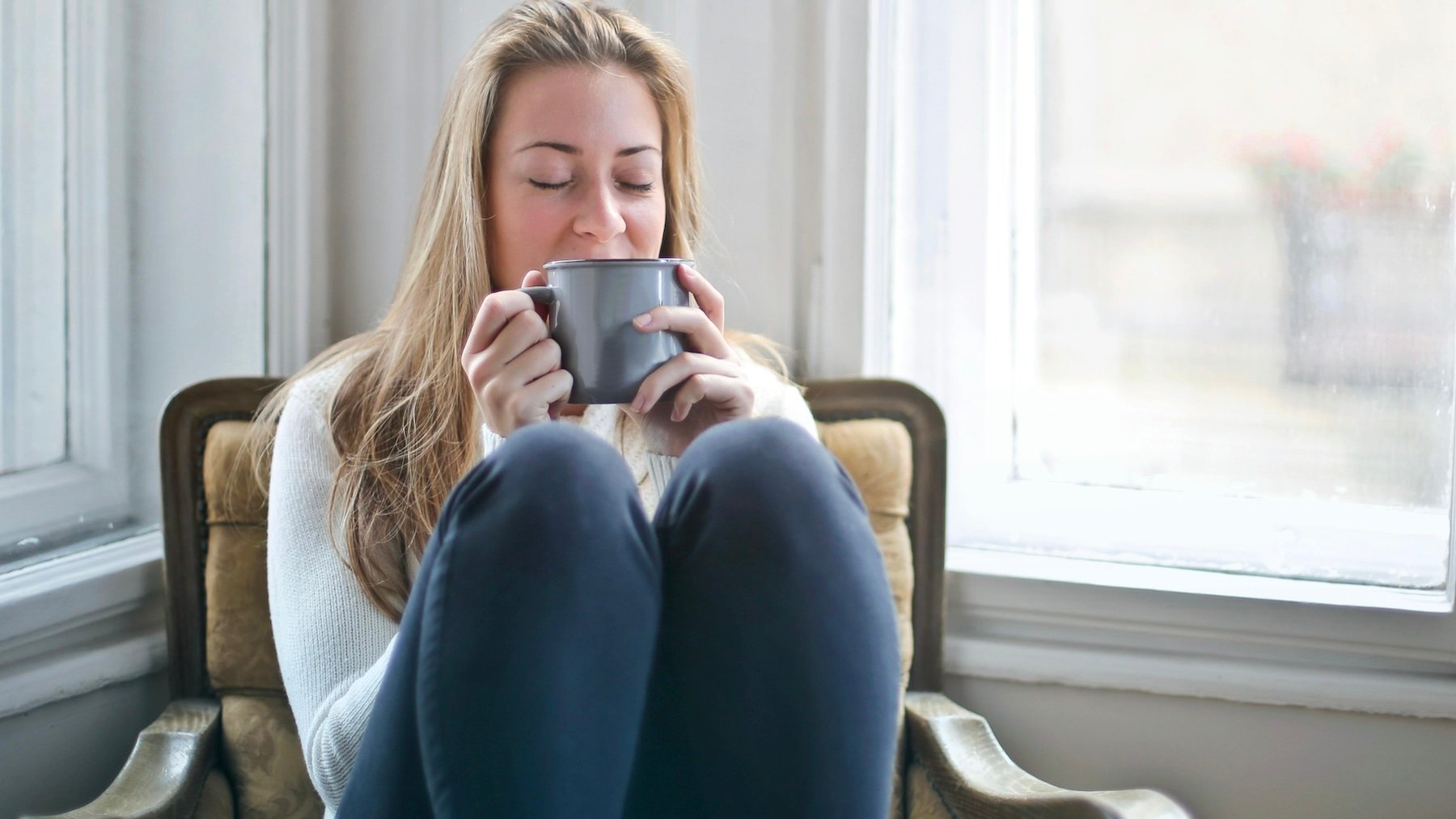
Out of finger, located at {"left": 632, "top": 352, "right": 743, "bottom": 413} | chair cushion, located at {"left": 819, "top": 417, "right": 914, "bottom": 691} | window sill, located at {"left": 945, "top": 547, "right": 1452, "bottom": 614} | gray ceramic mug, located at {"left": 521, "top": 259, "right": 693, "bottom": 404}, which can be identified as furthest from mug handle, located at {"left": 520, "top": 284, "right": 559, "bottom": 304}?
window sill, located at {"left": 945, "top": 547, "right": 1452, "bottom": 614}

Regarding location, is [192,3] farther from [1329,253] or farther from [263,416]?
[1329,253]

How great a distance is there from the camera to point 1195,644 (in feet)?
4.66

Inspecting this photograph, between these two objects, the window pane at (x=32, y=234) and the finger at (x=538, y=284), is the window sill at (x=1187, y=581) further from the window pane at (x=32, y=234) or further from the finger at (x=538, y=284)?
the window pane at (x=32, y=234)

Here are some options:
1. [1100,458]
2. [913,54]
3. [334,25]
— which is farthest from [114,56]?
[1100,458]

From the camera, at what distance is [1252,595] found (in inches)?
54.4

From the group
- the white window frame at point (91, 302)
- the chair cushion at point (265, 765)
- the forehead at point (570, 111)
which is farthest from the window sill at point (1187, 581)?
the white window frame at point (91, 302)

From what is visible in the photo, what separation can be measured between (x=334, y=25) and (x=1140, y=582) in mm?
1372

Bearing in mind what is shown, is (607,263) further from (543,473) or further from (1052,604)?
(1052,604)

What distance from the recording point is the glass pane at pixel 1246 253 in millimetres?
1402

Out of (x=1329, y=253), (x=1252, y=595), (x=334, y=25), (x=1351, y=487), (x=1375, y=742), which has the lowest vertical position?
(x=1375, y=742)

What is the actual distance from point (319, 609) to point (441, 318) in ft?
1.18

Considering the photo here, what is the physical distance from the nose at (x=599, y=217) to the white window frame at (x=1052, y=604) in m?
0.43

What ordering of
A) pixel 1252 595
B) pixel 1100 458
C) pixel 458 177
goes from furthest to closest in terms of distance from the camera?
pixel 1100 458 → pixel 1252 595 → pixel 458 177

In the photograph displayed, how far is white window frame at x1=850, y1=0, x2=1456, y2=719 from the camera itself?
4.40ft
